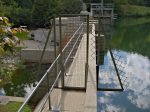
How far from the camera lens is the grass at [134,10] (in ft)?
186

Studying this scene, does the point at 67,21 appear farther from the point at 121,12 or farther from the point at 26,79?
the point at 121,12

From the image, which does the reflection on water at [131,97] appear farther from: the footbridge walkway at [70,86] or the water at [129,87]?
the footbridge walkway at [70,86]

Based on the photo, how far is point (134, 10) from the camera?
58344 millimetres

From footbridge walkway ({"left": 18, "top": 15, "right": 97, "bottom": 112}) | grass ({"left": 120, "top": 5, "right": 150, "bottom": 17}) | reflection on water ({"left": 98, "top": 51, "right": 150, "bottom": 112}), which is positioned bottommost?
reflection on water ({"left": 98, "top": 51, "right": 150, "bottom": 112})

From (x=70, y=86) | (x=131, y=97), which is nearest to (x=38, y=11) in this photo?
(x=131, y=97)

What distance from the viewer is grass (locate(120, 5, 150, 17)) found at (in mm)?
56594

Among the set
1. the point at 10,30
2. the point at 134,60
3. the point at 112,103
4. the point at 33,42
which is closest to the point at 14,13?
the point at 33,42

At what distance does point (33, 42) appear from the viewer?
22.9 m

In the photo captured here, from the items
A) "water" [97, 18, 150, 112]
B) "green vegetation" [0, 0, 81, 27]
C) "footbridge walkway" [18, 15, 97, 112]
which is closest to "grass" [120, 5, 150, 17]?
"green vegetation" [0, 0, 81, 27]

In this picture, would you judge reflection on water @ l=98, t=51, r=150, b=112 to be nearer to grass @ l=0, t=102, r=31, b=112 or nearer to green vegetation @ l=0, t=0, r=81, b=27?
grass @ l=0, t=102, r=31, b=112

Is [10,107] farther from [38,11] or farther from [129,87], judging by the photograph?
[38,11]

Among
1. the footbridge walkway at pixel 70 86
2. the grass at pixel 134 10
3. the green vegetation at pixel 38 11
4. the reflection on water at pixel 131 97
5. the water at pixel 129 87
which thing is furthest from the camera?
the grass at pixel 134 10

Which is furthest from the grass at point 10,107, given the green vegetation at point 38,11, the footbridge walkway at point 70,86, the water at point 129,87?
the green vegetation at point 38,11

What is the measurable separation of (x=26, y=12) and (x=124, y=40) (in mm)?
A: 10182
